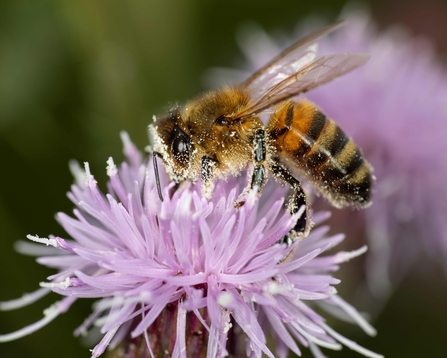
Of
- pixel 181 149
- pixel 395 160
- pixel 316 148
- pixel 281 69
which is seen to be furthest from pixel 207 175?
pixel 395 160

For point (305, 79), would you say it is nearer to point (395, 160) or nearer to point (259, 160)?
point (259, 160)

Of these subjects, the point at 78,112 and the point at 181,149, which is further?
the point at 78,112

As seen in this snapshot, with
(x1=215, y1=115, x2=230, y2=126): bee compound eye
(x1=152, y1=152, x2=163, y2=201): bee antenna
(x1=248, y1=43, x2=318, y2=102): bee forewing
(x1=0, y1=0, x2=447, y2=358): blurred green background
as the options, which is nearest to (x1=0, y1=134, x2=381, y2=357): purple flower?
(x1=152, y1=152, x2=163, y2=201): bee antenna

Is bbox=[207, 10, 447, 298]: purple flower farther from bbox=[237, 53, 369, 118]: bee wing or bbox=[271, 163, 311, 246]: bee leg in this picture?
bbox=[237, 53, 369, 118]: bee wing

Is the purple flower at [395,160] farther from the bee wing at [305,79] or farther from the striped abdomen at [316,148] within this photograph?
the bee wing at [305,79]

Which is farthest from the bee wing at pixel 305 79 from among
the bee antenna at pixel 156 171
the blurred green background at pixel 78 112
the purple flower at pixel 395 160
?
the blurred green background at pixel 78 112

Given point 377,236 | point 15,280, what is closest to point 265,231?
point 377,236
